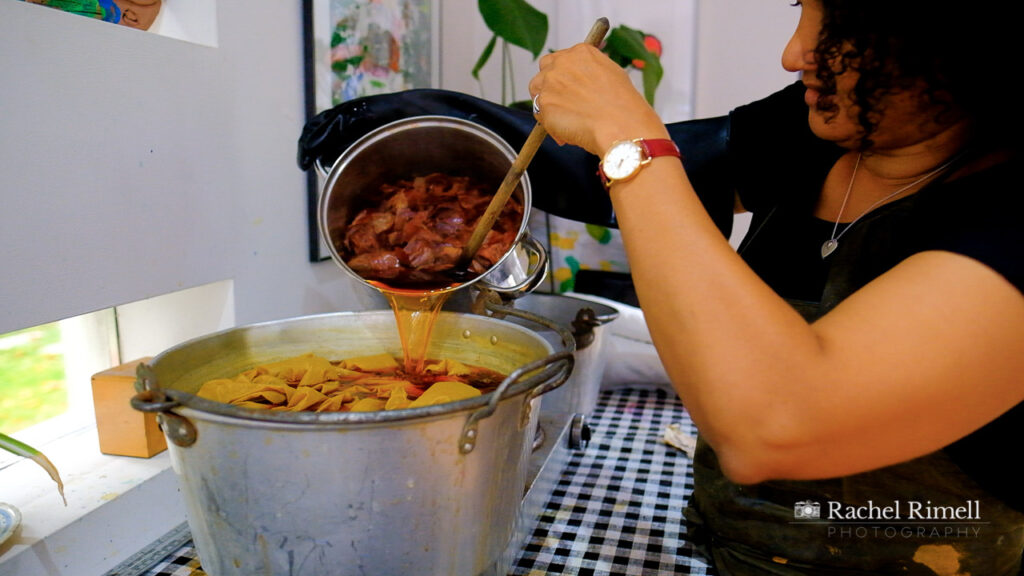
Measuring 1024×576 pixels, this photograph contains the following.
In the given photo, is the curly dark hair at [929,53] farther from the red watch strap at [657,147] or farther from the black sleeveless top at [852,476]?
the red watch strap at [657,147]

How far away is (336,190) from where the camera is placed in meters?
1.10

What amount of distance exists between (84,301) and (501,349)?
2.23 ft

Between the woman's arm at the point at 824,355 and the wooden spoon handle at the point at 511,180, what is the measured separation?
32cm

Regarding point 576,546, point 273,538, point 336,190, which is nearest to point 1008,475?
point 576,546

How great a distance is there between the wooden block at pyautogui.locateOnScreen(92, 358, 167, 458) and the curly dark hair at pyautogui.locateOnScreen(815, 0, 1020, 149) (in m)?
1.20

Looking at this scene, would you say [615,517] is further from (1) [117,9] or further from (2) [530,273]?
(1) [117,9]

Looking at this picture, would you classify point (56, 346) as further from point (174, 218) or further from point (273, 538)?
point (273, 538)

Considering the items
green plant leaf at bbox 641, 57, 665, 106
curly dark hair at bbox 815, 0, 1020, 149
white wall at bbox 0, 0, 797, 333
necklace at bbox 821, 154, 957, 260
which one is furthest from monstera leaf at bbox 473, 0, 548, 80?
curly dark hair at bbox 815, 0, 1020, 149

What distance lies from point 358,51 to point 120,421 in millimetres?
1209

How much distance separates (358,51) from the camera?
198 centimetres

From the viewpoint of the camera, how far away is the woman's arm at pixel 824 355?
574mm

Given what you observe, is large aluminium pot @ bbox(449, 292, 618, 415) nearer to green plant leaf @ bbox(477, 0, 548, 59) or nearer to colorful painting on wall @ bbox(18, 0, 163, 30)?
colorful painting on wall @ bbox(18, 0, 163, 30)

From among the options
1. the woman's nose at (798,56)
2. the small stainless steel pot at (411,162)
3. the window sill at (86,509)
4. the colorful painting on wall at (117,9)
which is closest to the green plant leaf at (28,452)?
the window sill at (86,509)

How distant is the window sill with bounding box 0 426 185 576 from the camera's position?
1.00 m
